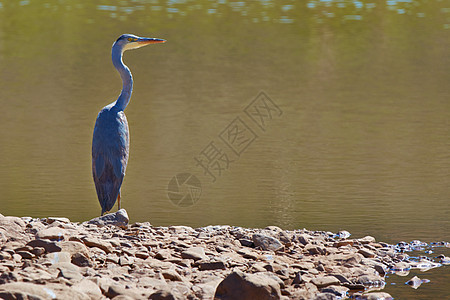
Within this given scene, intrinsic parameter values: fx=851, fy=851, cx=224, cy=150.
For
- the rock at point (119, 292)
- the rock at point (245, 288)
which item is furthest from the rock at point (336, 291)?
the rock at point (119, 292)

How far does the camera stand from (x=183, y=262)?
802cm

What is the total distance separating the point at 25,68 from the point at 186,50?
669cm

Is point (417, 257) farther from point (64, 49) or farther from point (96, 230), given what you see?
point (64, 49)

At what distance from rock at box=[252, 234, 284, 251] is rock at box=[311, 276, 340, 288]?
916mm

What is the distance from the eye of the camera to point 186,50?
32.8 meters

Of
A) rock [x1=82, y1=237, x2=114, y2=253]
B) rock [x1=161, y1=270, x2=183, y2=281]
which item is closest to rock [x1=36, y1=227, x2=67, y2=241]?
rock [x1=82, y1=237, x2=114, y2=253]

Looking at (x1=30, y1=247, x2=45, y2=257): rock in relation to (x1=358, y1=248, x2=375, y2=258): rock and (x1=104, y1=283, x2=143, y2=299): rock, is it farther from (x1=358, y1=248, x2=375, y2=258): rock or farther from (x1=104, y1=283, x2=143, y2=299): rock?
(x1=358, y1=248, x2=375, y2=258): rock

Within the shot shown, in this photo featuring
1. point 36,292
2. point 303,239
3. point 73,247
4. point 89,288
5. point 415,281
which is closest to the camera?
point 36,292

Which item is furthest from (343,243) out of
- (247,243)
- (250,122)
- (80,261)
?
(250,122)

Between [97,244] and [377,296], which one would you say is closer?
[377,296]

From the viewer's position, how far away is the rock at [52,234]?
7.97 meters

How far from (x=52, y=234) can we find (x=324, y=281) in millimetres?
2584

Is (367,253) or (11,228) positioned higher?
(11,228)

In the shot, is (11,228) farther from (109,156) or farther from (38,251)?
(109,156)
